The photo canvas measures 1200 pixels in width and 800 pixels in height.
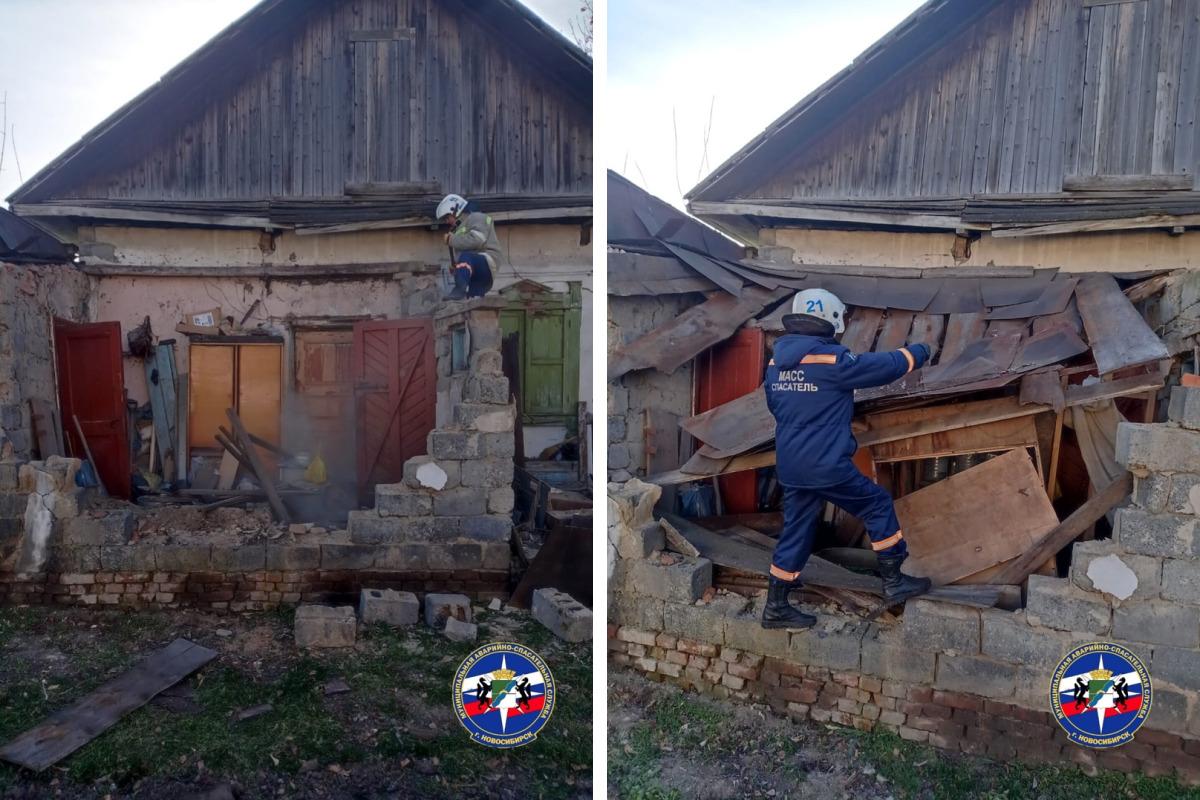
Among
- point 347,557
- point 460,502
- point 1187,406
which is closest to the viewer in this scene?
point 1187,406

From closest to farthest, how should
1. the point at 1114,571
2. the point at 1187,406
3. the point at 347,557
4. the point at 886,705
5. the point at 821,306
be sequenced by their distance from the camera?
the point at 1187,406, the point at 1114,571, the point at 821,306, the point at 886,705, the point at 347,557

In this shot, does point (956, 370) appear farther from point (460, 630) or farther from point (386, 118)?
point (386, 118)

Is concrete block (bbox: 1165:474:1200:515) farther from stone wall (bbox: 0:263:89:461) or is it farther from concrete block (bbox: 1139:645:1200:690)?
stone wall (bbox: 0:263:89:461)

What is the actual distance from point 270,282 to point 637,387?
4.56 ft

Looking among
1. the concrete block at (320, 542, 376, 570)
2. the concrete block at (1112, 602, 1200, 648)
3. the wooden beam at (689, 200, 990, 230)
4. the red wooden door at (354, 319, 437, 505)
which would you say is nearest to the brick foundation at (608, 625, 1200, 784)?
the concrete block at (1112, 602, 1200, 648)

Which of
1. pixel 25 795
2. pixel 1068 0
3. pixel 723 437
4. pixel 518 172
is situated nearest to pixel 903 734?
pixel 723 437

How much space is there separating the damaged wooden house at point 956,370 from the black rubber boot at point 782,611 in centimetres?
6

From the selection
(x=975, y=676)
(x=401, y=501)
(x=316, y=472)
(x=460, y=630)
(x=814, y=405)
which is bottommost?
(x=975, y=676)

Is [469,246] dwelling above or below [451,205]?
below

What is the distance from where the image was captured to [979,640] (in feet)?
9.05

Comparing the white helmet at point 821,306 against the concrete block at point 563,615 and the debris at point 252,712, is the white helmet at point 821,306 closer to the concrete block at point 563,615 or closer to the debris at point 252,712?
the concrete block at point 563,615

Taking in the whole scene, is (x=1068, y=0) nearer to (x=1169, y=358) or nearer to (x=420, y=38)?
(x=1169, y=358)

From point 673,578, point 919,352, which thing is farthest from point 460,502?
point 919,352

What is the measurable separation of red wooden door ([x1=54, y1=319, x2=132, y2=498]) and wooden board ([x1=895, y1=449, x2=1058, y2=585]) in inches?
113
